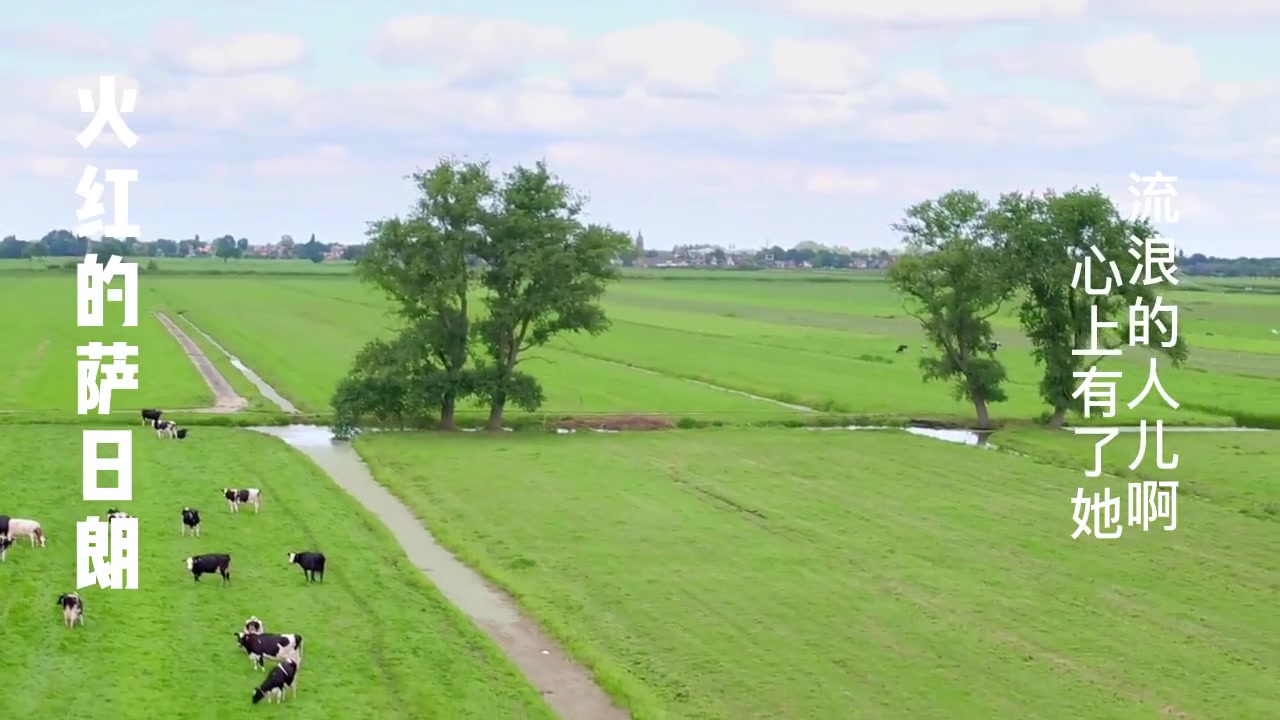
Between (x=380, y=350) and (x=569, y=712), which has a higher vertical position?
(x=380, y=350)

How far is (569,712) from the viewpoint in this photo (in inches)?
1019

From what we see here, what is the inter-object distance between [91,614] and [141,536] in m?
8.08

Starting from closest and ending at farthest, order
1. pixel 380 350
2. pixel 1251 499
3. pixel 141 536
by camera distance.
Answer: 1. pixel 141 536
2. pixel 1251 499
3. pixel 380 350

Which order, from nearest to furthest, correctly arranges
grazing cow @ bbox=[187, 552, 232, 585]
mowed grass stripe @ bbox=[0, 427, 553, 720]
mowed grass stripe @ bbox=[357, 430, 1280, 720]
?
mowed grass stripe @ bbox=[0, 427, 553, 720]
mowed grass stripe @ bbox=[357, 430, 1280, 720]
grazing cow @ bbox=[187, 552, 232, 585]

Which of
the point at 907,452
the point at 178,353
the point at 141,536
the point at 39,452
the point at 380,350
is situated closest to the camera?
the point at 141,536

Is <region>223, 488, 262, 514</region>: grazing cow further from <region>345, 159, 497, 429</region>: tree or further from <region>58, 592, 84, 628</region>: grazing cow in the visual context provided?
<region>345, 159, 497, 429</region>: tree

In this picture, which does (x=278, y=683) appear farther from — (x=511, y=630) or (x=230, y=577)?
(x=230, y=577)

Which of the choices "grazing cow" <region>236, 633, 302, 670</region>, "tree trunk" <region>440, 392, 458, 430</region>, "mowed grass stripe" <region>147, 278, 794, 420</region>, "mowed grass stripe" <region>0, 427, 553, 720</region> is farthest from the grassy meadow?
"tree trunk" <region>440, 392, 458, 430</region>

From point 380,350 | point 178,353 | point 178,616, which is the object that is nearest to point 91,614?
point 178,616

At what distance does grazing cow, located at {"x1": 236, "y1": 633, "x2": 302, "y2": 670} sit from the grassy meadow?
279mm

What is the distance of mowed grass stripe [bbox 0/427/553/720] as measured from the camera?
82.5 feet

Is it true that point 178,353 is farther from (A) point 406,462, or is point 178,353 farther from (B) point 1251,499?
(B) point 1251,499

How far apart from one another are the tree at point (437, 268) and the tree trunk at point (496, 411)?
48.3 inches

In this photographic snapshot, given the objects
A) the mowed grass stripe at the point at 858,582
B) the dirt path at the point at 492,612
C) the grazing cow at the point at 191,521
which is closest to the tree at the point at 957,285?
the mowed grass stripe at the point at 858,582
